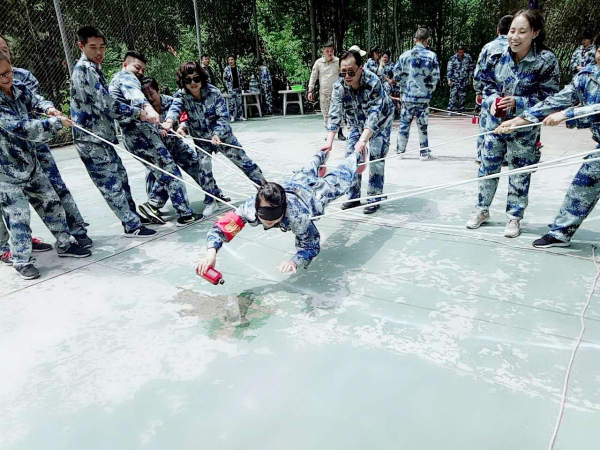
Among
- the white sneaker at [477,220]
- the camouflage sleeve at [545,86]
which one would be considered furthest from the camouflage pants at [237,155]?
the camouflage sleeve at [545,86]

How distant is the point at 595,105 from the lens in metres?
2.49

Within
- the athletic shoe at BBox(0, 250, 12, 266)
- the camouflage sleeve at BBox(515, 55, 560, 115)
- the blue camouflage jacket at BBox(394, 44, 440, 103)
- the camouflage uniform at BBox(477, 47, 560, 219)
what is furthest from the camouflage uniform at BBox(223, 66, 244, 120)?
the camouflage sleeve at BBox(515, 55, 560, 115)

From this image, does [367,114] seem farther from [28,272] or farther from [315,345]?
[28,272]

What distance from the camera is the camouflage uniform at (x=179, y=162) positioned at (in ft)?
13.5

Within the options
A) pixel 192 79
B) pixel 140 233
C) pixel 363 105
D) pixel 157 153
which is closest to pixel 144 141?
pixel 157 153

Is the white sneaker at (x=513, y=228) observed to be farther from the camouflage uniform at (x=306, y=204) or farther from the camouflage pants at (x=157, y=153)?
the camouflage pants at (x=157, y=153)

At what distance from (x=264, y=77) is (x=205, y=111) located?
7.92 metres

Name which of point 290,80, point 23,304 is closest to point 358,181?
point 23,304

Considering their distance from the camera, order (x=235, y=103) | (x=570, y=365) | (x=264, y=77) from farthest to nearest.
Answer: (x=264, y=77) → (x=235, y=103) → (x=570, y=365)

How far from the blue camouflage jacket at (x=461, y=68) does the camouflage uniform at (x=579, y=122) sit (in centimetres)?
825

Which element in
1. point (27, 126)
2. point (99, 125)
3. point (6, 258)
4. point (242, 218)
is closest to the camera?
point (242, 218)

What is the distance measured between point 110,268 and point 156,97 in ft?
5.72

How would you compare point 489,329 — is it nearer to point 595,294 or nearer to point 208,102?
point 595,294

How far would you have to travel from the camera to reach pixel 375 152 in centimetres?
385
